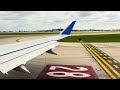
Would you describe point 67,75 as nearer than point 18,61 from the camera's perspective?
No
